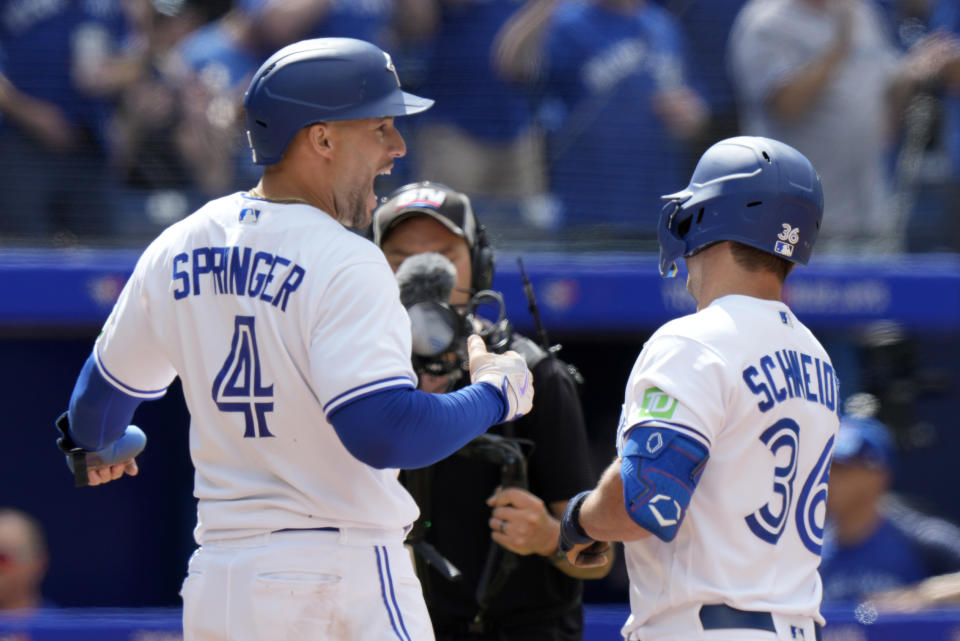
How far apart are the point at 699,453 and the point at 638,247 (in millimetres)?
3106

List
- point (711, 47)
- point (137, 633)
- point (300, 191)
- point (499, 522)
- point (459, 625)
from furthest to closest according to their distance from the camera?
point (711, 47), point (137, 633), point (459, 625), point (499, 522), point (300, 191)

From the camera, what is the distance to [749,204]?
2.36 meters

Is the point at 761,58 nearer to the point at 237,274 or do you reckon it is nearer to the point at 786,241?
the point at 786,241

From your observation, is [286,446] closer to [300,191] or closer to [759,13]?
[300,191]

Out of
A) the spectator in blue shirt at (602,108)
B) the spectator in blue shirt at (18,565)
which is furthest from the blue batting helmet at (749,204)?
the spectator in blue shirt at (18,565)

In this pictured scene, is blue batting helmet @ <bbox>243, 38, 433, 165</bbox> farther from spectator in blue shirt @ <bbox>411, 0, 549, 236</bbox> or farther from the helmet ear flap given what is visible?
spectator in blue shirt @ <bbox>411, 0, 549, 236</bbox>

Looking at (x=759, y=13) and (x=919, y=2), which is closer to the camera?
(x=759, y=13)

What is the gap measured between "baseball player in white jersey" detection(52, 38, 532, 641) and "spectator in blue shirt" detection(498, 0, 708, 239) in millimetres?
2982

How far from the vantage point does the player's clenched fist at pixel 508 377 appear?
93.4 inches

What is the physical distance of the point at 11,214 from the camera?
5.20 m

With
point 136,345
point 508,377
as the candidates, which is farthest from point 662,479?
point 136,345

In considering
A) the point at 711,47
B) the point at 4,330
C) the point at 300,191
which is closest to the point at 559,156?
the point at 711,47

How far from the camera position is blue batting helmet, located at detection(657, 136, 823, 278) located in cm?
235

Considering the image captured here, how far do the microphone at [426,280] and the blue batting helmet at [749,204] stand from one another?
1.93ft
